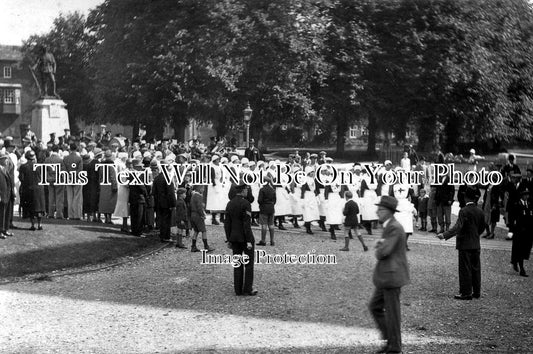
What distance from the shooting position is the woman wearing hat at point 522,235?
16156 mm

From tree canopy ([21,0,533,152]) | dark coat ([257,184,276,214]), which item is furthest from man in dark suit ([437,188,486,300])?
tree canopy ([21,0,533,152])

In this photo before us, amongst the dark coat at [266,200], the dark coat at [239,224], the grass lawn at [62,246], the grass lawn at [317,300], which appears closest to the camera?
the grass lawn at [317,300]

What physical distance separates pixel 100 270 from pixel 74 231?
11.2 ft

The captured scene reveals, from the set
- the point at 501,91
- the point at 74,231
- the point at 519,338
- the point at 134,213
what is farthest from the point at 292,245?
the point at 501,91

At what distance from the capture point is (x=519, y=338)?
10.6 m

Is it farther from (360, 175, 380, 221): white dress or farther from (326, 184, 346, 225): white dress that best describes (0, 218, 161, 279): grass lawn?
(360, 175, 380, 221): white dress

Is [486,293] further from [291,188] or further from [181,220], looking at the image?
[291,188]

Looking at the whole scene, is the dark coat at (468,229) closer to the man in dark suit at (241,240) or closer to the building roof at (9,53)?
the man in dark suit at (241,240)

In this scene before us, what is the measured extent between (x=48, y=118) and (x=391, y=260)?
76.4 ft

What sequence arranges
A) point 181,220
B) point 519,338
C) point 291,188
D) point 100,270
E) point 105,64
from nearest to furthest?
1. point 519,338
2. point 100,270
3. point 181,220
4. point 291,188
5. point 105,64

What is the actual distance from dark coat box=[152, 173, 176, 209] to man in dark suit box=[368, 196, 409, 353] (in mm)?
9165

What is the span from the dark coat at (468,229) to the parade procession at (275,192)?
3cm

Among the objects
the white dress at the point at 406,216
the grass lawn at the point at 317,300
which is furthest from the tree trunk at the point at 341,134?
the grass lawn at the point at 317,300

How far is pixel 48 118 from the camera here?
99.2 feet
